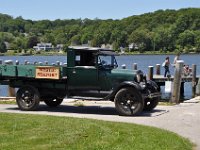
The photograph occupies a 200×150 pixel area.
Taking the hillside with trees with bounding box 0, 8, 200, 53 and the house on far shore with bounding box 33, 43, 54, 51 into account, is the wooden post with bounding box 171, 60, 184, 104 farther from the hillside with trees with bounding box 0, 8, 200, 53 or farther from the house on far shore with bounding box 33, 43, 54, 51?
the house on far shore with bounding box 33, 43, 54, 51

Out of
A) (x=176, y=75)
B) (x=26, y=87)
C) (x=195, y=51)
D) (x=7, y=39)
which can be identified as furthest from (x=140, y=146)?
(x=7, y=39)

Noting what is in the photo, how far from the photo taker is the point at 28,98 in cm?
1798

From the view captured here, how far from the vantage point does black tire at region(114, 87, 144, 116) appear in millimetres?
16312

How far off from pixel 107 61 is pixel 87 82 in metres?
0.93

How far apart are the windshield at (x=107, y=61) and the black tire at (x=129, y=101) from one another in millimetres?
1123

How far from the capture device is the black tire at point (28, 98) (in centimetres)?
1777

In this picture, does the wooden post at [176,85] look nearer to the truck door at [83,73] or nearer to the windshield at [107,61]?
the windshield at [107,61]

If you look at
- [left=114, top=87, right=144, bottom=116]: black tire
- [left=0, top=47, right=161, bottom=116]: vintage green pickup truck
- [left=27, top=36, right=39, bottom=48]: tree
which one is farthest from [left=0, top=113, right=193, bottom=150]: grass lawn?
[left=27, top=36, right=39, bottom=48]: tree

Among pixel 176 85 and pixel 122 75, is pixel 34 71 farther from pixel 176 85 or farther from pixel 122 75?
pixel 176 85

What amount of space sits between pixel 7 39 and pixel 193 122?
174 meters

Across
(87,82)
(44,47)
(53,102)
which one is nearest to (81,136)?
(87,82)

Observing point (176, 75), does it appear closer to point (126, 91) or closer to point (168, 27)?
point (126, 91)

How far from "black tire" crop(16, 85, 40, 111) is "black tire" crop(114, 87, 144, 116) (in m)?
2.86

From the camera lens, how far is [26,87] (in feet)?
→ 59.0
